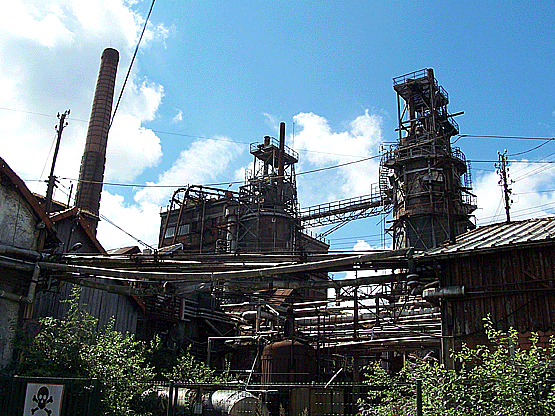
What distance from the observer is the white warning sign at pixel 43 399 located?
9.59 metres

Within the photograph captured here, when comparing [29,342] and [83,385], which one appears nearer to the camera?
[83,385]

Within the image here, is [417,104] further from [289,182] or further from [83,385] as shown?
[83,385]

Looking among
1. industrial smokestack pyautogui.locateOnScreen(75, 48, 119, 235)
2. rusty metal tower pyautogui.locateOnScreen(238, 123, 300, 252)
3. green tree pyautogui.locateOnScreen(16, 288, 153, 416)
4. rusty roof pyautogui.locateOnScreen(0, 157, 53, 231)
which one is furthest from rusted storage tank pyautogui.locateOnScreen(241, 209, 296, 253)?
green tree pyautogui.locateOnScreen(16, 288, 153, 416)

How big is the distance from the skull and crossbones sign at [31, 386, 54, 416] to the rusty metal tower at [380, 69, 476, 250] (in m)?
24.2

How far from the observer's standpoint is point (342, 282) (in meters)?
12.5

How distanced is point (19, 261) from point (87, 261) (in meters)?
1.75

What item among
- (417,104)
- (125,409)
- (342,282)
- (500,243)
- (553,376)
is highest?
(417,104)

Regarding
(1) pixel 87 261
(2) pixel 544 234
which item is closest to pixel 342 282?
(2) pixel 544 234

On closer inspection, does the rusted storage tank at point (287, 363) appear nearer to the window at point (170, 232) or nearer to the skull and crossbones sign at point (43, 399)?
the skull and crossbones sign at point (43, 399)

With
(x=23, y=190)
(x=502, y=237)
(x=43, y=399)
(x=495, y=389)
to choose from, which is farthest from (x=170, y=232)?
(x=495, y=389)

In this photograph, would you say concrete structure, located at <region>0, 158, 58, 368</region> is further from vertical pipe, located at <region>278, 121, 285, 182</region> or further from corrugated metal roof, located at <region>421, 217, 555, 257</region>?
vertical pipe, located at <region>278, 121, 285, 182</region>

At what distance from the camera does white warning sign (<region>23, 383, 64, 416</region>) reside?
9.59 m

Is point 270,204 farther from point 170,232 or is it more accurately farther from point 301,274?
point 301,274

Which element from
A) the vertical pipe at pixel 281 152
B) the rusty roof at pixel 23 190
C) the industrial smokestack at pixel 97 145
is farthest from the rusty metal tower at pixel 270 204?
the rusty roof at pixel 23 190
